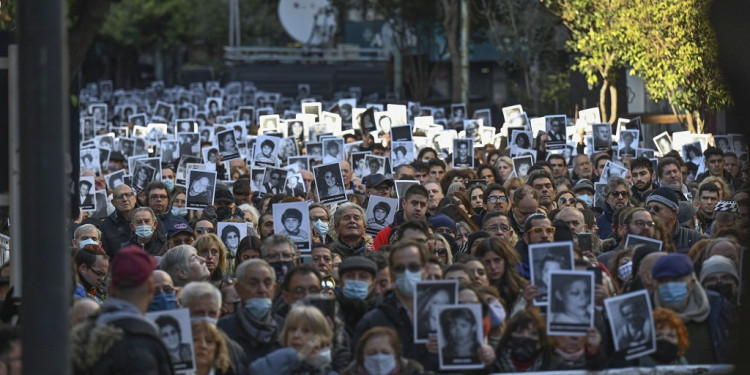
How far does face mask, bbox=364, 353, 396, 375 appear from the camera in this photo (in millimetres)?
7281

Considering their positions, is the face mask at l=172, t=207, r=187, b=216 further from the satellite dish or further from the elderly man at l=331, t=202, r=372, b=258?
the satellite dish

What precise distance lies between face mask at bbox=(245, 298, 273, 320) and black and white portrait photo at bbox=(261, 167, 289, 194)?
7.97 metres

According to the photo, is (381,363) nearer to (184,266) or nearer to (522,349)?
(522,349)

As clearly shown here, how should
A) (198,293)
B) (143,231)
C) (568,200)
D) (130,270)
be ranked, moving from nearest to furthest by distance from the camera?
(130,270), (198,293), (143,231), (568,200)

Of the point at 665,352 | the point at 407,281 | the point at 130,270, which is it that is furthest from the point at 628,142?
the point at 130,270

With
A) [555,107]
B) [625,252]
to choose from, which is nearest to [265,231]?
[625,252]

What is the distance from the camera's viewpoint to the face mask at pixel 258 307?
8078mm

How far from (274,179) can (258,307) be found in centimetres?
811

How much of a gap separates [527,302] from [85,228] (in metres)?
4.68

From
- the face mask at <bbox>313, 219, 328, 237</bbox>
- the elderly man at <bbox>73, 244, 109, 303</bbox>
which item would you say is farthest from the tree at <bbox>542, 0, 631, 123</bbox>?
the elderly man at <bbox>73, 244, 109, 303</bbox>

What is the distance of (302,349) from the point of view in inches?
298

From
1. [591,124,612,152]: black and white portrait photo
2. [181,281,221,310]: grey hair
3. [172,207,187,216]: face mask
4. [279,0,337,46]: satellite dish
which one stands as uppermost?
[279,0,337,46]: satellite dish

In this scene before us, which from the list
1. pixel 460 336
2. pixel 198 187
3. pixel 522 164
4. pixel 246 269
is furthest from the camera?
pixel 522 164

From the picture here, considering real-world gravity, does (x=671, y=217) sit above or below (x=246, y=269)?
above
